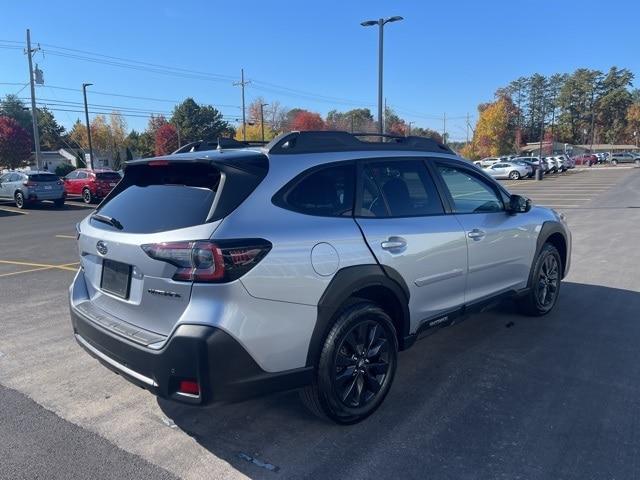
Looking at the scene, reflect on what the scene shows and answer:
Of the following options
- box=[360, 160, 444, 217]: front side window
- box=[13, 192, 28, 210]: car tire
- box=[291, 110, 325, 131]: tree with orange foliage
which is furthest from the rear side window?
box=[291, 110, 325, 131]: tree with orange foliage

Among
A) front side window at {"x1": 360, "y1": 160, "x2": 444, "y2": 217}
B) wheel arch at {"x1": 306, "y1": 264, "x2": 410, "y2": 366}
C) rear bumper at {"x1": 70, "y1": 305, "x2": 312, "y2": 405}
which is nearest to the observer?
rear bumper at {"x1": 70, "y1": 305, "x2": 312, "y2": 405}

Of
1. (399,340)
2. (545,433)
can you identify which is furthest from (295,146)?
(545,433)

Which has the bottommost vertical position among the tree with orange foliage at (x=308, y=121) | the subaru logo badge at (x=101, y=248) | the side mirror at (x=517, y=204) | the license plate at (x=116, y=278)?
the license plate at (x=116, y=278)

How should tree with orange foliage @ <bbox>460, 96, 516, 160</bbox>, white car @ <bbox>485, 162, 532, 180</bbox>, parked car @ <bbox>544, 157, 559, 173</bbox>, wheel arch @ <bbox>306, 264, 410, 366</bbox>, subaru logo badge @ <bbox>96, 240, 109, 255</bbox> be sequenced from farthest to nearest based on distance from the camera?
tree with orange foliage @ <bbox>460, 96, 516, 160</bbox> → parked car @ <bbox>544, 157, 559, 173</bbox> → white car @ <bbox>485, 162, 532, 180</bbox> → subaru logo badge @ <bbox>96, 240, 109, 255</bbox> → wheel arch @ <bbox>306, 264, 410, 366</bbox>

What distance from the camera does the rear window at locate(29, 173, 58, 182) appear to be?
21111 millimetres

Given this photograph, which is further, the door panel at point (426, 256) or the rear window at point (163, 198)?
the door panel at point (426, 256)

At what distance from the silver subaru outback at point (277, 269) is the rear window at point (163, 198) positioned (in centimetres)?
1

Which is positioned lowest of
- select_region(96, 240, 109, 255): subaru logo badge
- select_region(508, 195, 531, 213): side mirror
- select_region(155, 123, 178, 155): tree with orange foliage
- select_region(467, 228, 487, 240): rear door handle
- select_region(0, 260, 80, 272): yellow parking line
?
select_region(0, 260, 80, 272): yellow parking line

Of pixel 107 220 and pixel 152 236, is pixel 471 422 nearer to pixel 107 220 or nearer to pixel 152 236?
pixel 152 236

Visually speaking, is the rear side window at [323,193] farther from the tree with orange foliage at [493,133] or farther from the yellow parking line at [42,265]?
the tree with orange foliage at [493,133]

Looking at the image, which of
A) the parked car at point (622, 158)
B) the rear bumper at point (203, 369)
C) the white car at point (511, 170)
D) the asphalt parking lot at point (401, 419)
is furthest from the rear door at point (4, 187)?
the parked car at point (622, 158)

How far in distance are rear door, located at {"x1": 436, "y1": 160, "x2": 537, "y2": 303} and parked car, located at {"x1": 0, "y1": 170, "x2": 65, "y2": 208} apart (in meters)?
20.8

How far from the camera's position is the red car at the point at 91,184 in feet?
75.7

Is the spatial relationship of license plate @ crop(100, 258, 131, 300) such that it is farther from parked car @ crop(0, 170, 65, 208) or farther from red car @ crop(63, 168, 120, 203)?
red car @ crop(63, 168, 120, 203)
